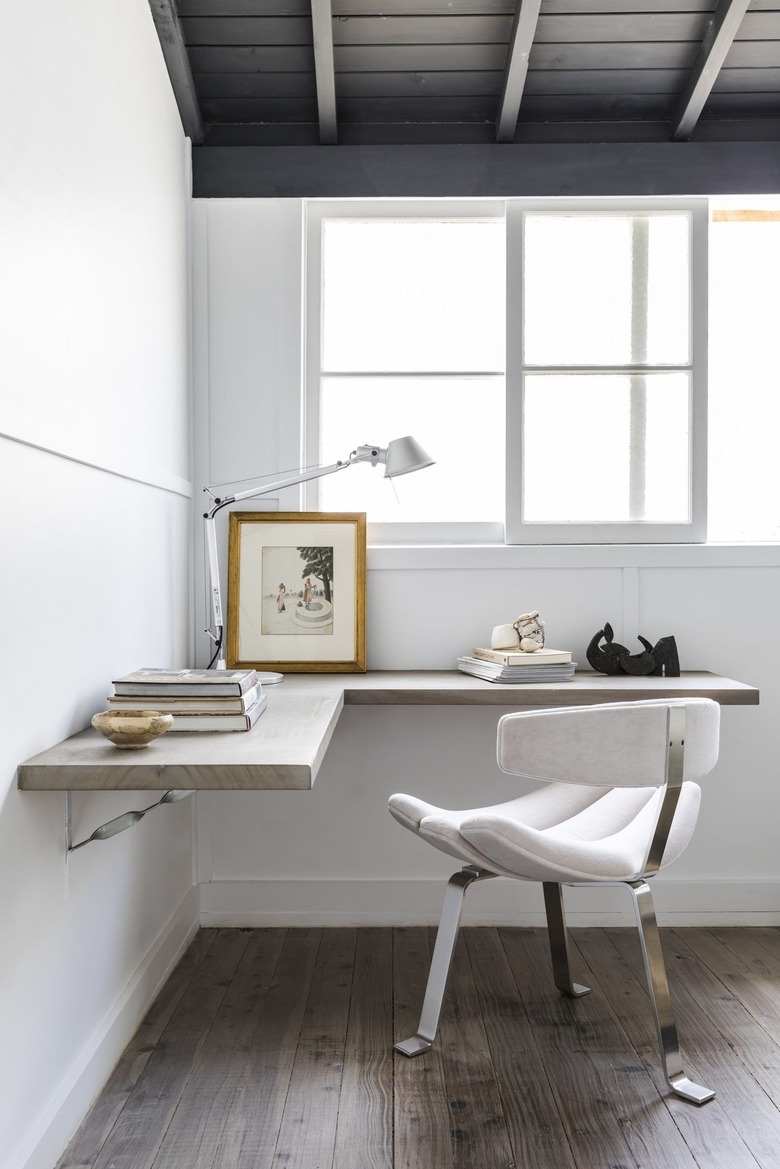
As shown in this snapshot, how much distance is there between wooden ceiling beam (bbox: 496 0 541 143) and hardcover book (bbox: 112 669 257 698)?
6.31 feet

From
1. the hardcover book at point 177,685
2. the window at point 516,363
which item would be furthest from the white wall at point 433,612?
the hardcover book at point 177,685

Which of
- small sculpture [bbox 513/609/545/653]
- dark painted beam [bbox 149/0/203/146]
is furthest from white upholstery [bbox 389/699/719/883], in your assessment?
dark painted beam [bbox 149/0/203/146]

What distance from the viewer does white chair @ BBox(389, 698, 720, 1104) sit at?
71.2 inches

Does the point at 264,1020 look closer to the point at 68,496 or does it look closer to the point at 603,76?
the point at 68,496

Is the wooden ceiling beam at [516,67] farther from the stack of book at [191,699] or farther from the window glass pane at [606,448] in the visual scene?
the stack of book at [191,699]

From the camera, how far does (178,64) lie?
2.64 m

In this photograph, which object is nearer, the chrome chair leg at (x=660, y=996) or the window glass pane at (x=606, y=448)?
the chrome chair leg at (x=660, y=996)

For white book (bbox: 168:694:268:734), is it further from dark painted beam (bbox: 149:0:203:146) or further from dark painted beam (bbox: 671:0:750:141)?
dark painted beam (bbox: 671:0:750:141)

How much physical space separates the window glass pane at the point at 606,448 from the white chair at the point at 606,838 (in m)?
1.14

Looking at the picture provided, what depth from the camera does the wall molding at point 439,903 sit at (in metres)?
2.89

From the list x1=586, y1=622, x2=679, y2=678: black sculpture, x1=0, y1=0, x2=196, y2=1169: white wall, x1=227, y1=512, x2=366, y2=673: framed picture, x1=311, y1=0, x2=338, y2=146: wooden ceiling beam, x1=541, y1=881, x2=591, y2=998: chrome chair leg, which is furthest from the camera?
x1=227, y1=512, x2=366, y2=673: framed picture

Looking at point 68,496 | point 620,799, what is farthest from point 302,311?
point 620,799

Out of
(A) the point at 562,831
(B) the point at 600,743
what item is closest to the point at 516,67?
(B) the point at 600,743

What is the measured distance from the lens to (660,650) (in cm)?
272
